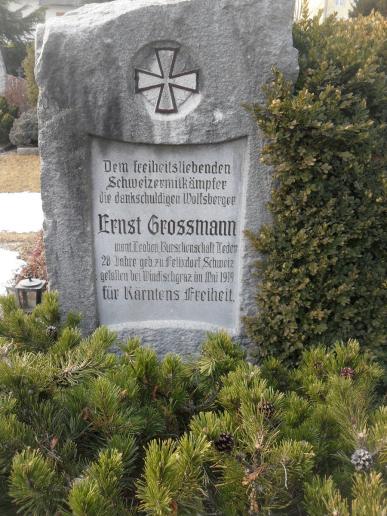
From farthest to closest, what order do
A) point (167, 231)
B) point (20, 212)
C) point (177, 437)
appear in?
point (20, 212) < point (167, 231) < point (177, 437)

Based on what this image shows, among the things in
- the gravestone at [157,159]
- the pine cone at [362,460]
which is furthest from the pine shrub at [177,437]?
the gravestone at [157,159]

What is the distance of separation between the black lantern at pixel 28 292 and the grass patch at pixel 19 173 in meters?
5.83

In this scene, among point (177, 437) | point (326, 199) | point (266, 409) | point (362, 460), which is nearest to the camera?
point (362, 460)

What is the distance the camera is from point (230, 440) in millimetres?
1216

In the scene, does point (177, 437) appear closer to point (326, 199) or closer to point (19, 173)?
point (326, 199)

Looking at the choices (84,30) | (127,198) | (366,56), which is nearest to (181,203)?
(127,198)

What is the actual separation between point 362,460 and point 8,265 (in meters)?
5.07

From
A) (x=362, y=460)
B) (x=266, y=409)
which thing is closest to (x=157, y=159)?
(x=266, y=409)

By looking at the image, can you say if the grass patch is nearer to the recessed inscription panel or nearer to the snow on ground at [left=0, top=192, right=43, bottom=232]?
the snow on ground at [left=0, top=192, right=43, bottom=232]

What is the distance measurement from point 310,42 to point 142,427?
2.42 meters

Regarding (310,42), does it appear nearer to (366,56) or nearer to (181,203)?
(366,56)

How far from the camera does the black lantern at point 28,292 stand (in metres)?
3.98

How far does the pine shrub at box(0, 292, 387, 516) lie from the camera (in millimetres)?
1084

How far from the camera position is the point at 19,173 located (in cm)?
1080
